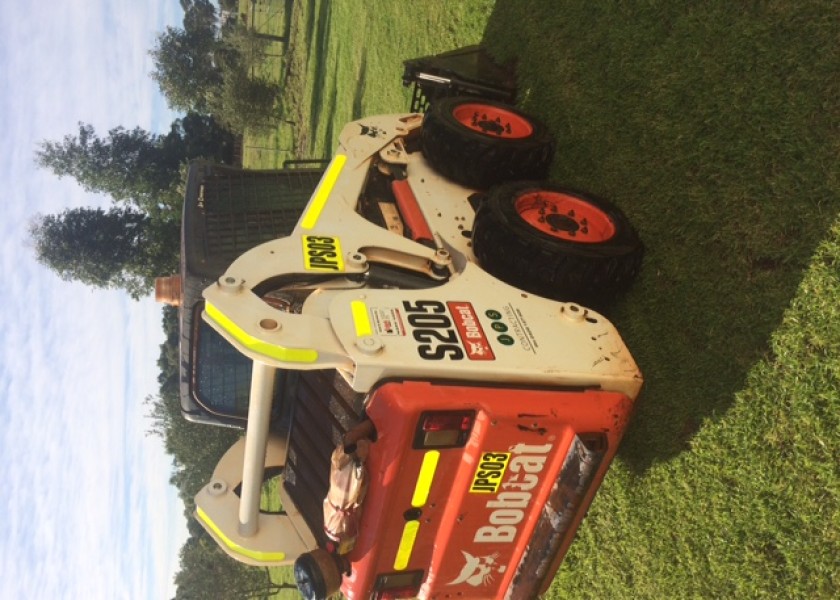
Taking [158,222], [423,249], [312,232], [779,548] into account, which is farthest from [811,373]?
[158,222]

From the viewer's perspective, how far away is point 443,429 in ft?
9.29

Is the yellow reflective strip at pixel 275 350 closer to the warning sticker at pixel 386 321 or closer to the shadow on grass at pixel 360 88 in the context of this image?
the warning sticker at pixel 386 321

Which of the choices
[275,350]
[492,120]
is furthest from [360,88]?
[275,350]

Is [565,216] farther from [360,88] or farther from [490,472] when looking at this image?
[360,88]

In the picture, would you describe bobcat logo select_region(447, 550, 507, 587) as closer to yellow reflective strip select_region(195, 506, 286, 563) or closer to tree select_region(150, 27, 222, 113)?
yellow reflective strip select_region(195, 506, 286, 563)

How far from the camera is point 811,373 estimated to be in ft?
8.69

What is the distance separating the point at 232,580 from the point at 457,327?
17.9 m

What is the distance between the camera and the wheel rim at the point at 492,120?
4602 mm

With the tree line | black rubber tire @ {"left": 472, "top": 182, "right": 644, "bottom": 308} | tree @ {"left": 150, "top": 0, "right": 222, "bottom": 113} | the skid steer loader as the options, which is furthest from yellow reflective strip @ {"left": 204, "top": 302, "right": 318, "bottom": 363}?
tree @ {"left": 150, "top": 0, "right": 222, "bottom": 113}

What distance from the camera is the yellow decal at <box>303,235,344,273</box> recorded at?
3.39 metres

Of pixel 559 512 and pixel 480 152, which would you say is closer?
pixel 559 512

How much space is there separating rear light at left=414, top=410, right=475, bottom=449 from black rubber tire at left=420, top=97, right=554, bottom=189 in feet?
6.61

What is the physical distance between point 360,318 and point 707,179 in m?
1.83

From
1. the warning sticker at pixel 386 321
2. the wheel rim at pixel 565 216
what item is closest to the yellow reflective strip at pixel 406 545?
the warning sticker at pixel 386 321
